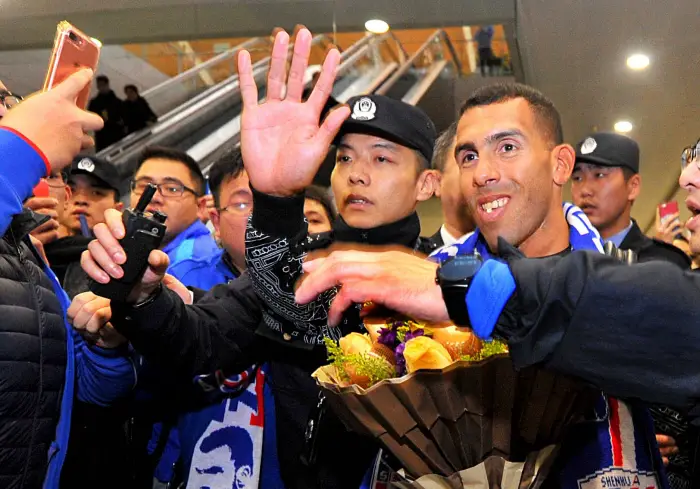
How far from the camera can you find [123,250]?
5.15 ft

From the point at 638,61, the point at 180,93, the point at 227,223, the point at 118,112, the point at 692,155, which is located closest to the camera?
the point at 692,155

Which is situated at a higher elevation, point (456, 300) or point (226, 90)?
point (226, 90)

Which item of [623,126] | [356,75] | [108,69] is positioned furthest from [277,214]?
[108,69]

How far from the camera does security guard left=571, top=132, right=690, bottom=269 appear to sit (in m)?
3.41

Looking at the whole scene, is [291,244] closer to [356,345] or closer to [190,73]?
[356,345]

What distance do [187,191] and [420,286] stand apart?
224 centimetres

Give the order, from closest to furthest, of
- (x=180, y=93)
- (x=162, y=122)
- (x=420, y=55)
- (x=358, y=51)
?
1. (x=358, y=51)
2. (x=420, y=55)
3. (x=162, y=122)
4. (x=180, y=93)

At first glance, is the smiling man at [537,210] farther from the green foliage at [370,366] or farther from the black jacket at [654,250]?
the black jacket at [654,250]

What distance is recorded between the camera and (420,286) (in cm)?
114

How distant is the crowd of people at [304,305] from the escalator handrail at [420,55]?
4302 mm

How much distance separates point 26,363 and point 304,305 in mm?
635

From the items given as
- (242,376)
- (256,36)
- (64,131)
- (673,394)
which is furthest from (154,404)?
(256,36)

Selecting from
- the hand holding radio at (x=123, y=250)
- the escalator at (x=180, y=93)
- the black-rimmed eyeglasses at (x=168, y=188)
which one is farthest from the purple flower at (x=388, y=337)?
the escalator at (x=180, y=93)

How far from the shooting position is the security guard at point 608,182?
341cm
